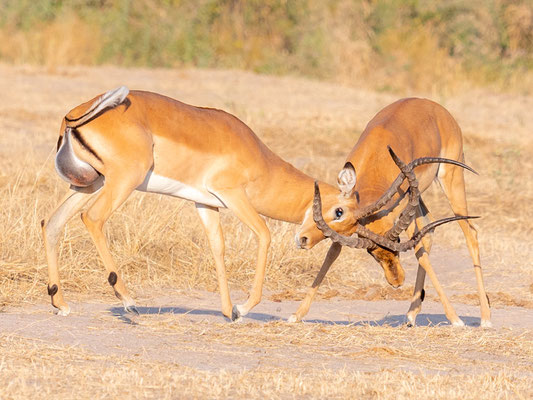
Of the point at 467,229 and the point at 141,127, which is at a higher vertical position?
the point at 141,127

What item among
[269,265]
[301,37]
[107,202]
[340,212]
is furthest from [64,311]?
[301,37]

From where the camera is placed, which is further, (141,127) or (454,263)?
Result: (454,263)

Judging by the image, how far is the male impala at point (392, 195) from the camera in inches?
266

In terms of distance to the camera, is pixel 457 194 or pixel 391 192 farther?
pixel 457 194

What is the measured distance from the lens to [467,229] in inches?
319

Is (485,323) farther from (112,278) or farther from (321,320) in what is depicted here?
(112,278)

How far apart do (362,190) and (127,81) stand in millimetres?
11558

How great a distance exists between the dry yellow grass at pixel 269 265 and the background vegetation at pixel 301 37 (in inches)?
111

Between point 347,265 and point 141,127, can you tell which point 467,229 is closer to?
point 347,265

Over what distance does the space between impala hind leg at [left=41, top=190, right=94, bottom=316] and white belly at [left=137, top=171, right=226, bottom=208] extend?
0.42 meters

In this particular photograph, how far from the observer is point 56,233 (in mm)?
6770

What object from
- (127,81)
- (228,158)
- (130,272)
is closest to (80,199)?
(228,158)

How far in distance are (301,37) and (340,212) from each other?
16054 mm

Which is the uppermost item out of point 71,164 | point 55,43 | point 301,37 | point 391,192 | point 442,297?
point 301,37
